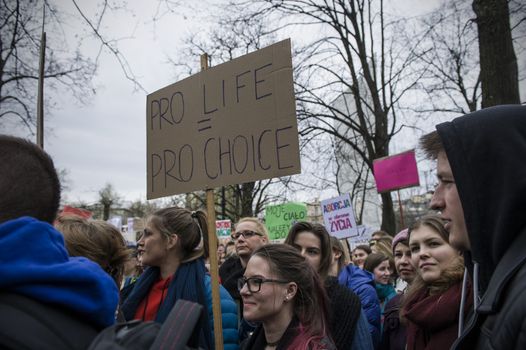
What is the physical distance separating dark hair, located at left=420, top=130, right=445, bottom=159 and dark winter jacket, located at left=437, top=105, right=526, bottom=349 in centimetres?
18

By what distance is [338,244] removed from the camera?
14.4ft

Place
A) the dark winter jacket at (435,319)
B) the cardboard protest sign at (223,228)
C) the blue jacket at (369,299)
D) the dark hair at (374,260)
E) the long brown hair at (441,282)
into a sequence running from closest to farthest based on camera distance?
the dark winter jacket at (435,319) < the long brown hair at (441,282) < the blue jacket at (369,299) < the dark hair at (374,260) < the cardboard protest sign at (223,228)

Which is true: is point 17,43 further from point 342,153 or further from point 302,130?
point 342,153

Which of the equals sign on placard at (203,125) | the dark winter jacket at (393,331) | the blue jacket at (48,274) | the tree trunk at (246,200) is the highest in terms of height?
the tree trunk at (246,200)

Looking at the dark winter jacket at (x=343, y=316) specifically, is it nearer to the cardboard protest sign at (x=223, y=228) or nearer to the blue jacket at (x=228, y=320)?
the blue jacket at (x=228, y=320)

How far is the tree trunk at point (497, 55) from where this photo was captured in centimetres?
609

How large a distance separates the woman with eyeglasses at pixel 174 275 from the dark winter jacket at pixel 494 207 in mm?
1896

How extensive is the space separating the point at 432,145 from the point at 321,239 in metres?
1.87

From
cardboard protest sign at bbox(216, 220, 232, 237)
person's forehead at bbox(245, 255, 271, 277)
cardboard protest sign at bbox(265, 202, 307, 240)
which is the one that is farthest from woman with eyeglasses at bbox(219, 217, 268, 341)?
cardboard protest sign at bbox(216, 220, 232, 237)

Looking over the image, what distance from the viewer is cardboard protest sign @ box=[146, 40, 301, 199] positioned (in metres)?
2.73

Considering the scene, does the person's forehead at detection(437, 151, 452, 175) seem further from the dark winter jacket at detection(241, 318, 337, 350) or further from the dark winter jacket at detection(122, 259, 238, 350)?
the dark winter jacket at detection(122, 259, 238, 350)

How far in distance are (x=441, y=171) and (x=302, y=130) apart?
12.7 metres

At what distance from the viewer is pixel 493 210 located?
4.49 feet

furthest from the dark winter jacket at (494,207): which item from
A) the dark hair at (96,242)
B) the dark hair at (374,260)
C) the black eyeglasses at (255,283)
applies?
the dark hair at (374,260)
